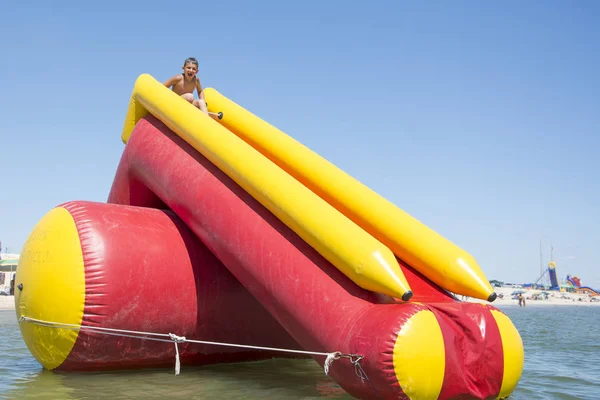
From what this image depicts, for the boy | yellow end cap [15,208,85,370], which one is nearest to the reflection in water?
yellow end cap [15,208,85,370]

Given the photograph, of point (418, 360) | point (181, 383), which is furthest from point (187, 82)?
point (418, 360)

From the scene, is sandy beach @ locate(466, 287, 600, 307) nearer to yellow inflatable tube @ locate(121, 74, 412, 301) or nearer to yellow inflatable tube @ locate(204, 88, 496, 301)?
yellow inflatable tube @ locate(204, 88, 496, 301)

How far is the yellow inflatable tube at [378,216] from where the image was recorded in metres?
4.38

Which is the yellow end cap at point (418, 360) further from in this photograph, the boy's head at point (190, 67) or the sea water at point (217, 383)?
the boy's head at point (190, 67)

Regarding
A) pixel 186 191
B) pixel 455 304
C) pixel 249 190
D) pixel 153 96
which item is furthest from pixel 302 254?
pixel 153 96

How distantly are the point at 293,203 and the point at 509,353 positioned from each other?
71.5 inches

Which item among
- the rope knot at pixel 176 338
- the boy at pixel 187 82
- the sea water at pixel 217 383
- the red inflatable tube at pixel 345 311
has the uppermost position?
the boy at pixel 187 82

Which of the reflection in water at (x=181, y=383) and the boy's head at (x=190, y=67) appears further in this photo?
the boy's head at (x=190, y=67)

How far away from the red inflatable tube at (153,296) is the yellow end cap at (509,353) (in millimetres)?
2345

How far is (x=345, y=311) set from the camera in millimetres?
3889

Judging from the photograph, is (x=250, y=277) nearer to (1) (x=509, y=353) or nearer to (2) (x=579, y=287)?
(1) (x=509, y=353)

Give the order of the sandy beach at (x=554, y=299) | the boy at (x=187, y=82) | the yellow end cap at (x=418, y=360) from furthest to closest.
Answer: the sandy beach at (x=554, y=299) → the boy at (x=187, y=82) → the yellow end cap at (x=418, y=360)

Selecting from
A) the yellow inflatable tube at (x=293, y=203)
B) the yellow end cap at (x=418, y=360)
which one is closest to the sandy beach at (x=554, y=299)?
the yellow inflatable tube at (x=293, y=203)

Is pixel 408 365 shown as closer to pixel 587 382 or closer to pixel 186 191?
pixel 186 191
